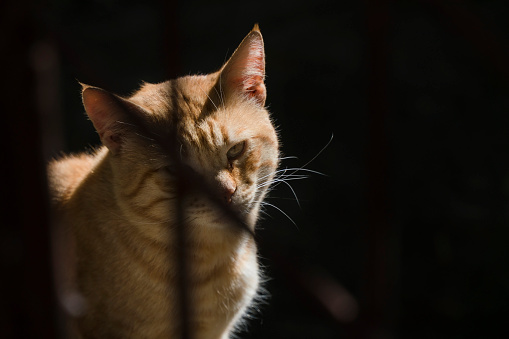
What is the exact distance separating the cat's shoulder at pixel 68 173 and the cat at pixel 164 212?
0.11 metres

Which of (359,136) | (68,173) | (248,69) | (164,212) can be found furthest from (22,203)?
(359,136)

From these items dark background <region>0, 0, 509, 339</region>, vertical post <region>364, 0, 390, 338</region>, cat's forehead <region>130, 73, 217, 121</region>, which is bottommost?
dark background <region>0, 0, 509, 339</region>

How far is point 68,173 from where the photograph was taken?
234cm

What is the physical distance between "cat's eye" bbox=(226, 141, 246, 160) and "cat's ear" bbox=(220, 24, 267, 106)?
0.25 metres

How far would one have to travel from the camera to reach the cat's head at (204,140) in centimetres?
181

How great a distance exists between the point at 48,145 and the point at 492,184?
3.09 metres

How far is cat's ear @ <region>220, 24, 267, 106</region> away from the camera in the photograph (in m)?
1.95

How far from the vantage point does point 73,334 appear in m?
1.87

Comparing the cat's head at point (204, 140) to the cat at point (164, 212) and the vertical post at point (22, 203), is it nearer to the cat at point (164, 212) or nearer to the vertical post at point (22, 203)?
the cat at point (164, 212)

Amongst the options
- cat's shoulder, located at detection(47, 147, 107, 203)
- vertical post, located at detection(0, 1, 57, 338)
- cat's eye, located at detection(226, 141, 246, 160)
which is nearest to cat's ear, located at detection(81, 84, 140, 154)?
cat's shoulder, located at detection(47, 147, 107, 203)

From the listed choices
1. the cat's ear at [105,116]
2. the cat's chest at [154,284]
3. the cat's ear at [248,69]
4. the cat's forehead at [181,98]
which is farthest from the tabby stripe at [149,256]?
the cat's ear at [248,69]

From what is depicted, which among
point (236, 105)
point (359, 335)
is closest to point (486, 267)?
point (236, 105)

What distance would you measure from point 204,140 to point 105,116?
1.11 feet

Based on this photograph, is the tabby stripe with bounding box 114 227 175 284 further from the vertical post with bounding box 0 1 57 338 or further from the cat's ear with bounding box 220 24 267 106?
the vertical post with bounding box 0 1 57 338
